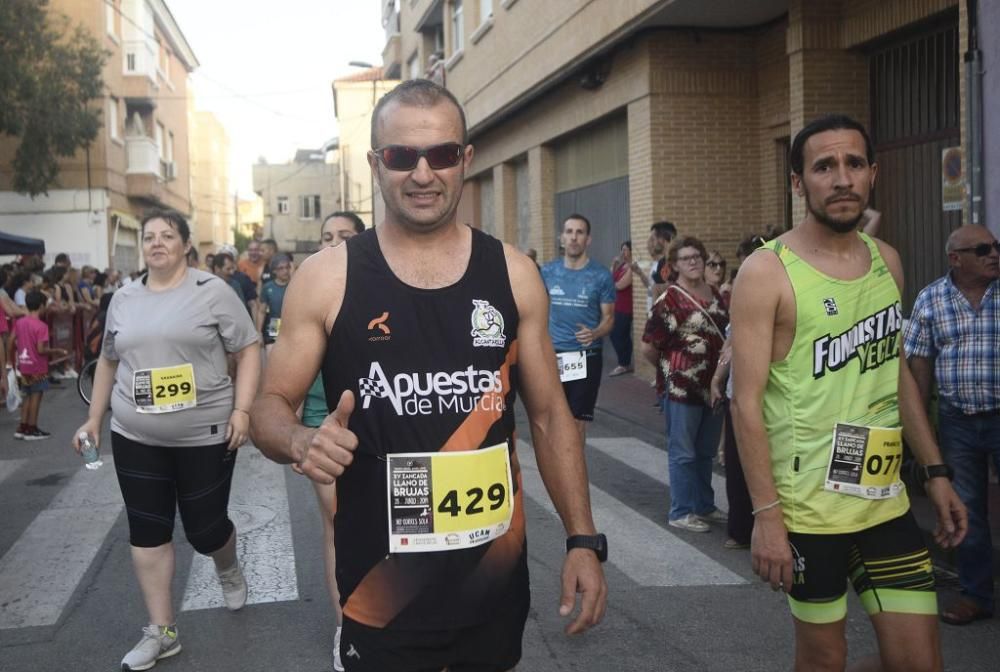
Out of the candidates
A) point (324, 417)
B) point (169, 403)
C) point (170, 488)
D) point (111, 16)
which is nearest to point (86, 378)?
point (170, 488)

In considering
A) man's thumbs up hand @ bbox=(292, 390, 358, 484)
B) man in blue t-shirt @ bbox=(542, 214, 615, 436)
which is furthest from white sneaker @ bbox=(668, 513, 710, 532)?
man's thumbs up hand @ bbox=(292, 390, 358, 484)

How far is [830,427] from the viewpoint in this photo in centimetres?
342

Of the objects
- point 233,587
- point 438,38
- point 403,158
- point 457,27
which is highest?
point 438,38

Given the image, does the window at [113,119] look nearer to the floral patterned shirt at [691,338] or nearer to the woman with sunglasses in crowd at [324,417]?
the floral patterned shirt at [691,338]

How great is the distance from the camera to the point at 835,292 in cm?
347

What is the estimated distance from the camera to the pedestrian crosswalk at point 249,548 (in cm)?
612

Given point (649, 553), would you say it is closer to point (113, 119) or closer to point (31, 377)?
point (31, 377)

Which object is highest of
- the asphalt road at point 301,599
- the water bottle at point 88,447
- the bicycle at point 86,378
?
the water bottle at point 88,447

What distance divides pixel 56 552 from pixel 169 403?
274 cm

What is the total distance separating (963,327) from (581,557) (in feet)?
11.1

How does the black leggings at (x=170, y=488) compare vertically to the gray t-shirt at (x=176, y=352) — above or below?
below

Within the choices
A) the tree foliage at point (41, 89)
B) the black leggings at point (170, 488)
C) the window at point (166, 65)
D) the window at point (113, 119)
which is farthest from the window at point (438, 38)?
the black leggings at point (170, 488)

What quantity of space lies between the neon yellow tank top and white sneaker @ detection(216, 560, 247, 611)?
3157 millimetres

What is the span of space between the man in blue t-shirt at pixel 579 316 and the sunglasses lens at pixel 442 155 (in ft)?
18.5
